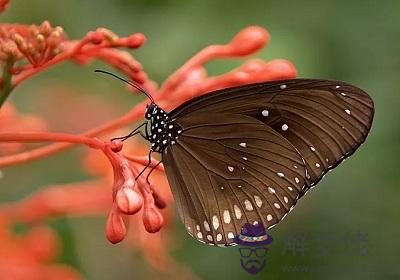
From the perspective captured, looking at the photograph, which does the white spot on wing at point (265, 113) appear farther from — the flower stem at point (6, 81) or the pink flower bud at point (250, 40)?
the flower stem at point (6, 81)

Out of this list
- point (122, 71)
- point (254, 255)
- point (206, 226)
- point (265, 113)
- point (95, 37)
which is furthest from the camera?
point (254, 255)

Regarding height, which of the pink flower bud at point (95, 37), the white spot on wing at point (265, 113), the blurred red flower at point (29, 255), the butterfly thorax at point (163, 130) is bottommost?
the blurred red flower at point (29, 255)

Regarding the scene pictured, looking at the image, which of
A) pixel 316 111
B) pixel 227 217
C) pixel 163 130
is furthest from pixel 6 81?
pixel 316 111

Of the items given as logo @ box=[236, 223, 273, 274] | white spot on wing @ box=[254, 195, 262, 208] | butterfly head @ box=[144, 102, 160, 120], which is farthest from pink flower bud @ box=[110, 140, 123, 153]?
logo @ box=[236, 223, 273, 274]

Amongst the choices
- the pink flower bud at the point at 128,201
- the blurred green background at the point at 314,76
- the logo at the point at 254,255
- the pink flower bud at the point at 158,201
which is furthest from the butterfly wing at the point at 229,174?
the blurred green background at the point at 314,76

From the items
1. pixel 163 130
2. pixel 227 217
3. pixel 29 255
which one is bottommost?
pixel 29 255

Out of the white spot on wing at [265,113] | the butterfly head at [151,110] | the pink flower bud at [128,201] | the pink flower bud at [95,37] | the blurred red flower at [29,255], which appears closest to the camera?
the pink flower bud at [128,201]

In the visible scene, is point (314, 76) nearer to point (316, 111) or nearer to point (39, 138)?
point (316, 111)

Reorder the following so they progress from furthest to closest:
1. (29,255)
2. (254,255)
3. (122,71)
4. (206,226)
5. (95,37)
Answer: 1. (254,255)
2. (29,255)
3. (206,226)
4. (122,71)
5. (95,37)

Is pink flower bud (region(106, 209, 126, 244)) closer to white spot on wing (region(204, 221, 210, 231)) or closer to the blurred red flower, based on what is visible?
white spot on wing (region(204, 221, 210, 231))
